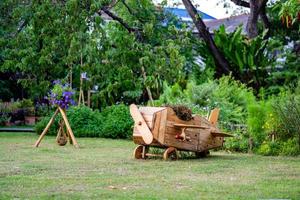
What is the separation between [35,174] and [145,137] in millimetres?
3009

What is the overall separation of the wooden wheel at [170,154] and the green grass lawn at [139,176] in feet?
0.53

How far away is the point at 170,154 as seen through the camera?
1209cm

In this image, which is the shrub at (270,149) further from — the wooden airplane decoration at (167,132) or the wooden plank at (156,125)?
the wooden plank at (156,125)

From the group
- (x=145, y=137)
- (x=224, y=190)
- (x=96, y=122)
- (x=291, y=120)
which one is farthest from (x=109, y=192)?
(x=96, y=122)

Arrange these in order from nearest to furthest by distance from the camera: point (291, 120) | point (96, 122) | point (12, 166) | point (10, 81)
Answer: point (12, 166) < point (291, 120) < point (96, 122) < point (10, 81)

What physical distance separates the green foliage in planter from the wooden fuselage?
6.81m

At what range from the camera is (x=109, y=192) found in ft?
25.0

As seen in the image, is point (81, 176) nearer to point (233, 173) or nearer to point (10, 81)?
point (233, 173)

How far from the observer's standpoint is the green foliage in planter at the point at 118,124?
1948cm

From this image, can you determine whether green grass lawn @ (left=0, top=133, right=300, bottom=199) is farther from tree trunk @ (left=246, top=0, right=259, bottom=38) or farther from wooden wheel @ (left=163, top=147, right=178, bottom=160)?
tree trunk @ (left=246, top=0, right=259, bottom=38)

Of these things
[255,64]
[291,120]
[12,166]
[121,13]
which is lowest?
[12,166]

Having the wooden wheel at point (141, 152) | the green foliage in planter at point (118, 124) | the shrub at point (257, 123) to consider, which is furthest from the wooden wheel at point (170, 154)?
the green foliage in planter at point (118, 124)

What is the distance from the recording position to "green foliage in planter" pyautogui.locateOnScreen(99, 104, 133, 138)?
1948cm

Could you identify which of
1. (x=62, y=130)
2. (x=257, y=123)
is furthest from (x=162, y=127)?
(x=62, y=130)
